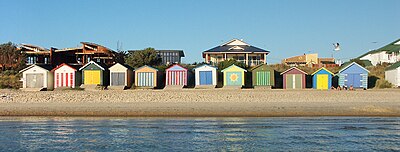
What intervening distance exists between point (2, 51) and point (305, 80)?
29.2 meters

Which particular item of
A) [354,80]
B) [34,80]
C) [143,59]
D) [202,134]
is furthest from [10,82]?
[354,80]

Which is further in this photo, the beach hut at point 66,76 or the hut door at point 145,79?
the beach hut at point 66,76

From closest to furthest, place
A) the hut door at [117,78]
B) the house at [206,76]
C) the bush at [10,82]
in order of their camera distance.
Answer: the house at [206,76] < the hut door at [117,78] < the bush at [10,82]

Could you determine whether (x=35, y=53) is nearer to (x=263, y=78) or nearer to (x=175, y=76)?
(x=175, y=76)

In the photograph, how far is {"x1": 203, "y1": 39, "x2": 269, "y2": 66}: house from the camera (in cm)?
5031

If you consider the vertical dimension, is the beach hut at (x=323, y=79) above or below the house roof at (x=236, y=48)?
below

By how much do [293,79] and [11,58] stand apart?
27.5m

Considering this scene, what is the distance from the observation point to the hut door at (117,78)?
1454 inches

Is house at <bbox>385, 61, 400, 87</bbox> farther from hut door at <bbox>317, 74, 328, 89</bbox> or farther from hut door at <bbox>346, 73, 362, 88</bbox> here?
hut door at <bbox>317, 74, 328, 89</bbox>

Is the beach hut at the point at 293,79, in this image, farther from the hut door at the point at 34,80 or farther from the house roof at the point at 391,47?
the house roof at the point at 391,47

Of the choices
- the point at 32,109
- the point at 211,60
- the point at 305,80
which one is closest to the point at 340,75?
the point at 305,80

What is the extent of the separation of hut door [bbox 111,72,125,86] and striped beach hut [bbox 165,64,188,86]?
347 centimetres

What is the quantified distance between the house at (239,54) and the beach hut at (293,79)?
13004 millimetres

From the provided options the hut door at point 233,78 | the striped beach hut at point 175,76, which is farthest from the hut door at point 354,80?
the striped beach hut at point 175,76
